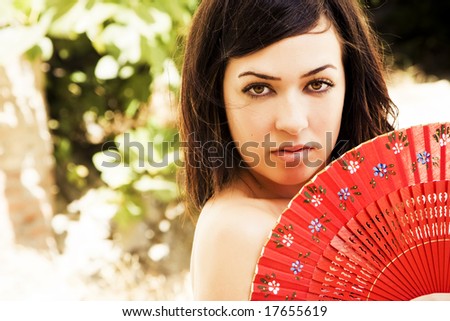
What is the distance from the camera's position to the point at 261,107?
129 cm

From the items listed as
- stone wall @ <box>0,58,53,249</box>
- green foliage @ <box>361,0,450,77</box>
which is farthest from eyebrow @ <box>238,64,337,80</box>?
green foliage @ <box>361,0,450,77</box>

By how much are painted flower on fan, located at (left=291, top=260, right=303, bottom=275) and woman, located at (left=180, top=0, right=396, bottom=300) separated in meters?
0.08

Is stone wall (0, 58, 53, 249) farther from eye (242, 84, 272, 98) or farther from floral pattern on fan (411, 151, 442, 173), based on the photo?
floral pattern on fan (411, 151, 442, 173)

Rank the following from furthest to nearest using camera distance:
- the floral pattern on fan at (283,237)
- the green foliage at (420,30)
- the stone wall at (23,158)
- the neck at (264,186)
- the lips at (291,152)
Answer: the green foliage at (420,30)
the stone wall at (23,158)
the neck at (264,186)
the lips at (291,152)
the floral pattern on fan at (283,237)

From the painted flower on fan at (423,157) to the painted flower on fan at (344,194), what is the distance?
0.15 m

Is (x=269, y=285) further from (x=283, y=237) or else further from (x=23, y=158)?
(x=23, y=158)

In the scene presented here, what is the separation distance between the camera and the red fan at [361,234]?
120 cm

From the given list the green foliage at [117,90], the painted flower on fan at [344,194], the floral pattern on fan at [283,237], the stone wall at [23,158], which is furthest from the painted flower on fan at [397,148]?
the stone wall at [23,158]

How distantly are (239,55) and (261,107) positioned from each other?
0.37 feet

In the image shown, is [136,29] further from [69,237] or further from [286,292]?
[286,292]

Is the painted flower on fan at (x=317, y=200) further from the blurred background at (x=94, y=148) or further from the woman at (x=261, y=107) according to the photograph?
the blurred background at (x=94, y=148)

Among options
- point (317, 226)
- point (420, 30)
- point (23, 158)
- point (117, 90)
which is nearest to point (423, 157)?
point (317, 226)

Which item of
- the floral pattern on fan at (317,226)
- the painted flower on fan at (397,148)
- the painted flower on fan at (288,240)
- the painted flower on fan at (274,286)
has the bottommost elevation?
the painted flower on fan at (274,286)

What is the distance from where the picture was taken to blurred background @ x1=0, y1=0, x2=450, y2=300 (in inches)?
123
